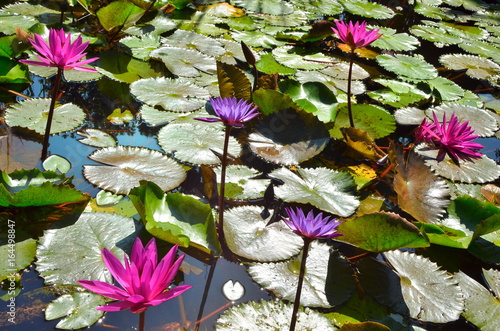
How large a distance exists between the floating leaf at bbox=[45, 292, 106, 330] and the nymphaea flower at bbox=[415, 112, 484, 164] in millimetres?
1599

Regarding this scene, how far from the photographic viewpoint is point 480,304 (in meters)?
1.41

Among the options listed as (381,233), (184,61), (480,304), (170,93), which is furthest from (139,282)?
(184,61)

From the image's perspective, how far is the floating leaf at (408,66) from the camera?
9.87 feet

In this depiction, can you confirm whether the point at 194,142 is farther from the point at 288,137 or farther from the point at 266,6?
the point at 266,6

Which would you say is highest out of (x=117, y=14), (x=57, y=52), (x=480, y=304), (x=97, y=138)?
(x=57, y=52)

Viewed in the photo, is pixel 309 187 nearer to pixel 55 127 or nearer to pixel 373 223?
pixel 373 223

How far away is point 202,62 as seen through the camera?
2709 mm

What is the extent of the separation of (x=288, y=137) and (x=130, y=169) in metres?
0.76

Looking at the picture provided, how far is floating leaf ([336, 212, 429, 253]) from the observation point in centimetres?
136

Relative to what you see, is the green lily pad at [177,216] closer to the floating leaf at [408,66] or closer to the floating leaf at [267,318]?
the floating leaf at [267,318]

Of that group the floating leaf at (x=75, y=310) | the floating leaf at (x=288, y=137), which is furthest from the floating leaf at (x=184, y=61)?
the floating leaf at (x=75, y=310)

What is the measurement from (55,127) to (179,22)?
1.68 m

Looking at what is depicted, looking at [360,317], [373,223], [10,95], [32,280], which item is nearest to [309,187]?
[373,223]

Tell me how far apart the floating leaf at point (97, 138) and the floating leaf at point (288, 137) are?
632 mm
